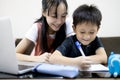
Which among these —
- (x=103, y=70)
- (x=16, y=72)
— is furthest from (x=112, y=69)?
(x=16, y=72)

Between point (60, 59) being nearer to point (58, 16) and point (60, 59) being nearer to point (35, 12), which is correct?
point (58, 16)

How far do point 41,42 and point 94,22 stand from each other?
1.36 ft

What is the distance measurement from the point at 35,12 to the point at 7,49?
1.34 m

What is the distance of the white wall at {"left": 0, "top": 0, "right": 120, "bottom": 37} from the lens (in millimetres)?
1951

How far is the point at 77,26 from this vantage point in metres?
1.06

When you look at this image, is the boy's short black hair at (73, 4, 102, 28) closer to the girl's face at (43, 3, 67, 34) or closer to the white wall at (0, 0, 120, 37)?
the girl's face at (43, 3, 67, 34)

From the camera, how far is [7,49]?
0.68 m

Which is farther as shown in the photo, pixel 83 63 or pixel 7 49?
pixel 83 63

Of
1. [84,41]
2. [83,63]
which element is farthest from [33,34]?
[83,63]

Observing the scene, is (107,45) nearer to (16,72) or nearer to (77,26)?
(77,26)

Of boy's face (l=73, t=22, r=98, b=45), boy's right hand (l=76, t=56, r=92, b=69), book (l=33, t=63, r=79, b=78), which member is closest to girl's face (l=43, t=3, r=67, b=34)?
boy's face (l=73, t=22, r=98, b=45)

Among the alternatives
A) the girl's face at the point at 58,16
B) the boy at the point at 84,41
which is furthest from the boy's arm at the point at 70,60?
the girl's face at the point at 58,16

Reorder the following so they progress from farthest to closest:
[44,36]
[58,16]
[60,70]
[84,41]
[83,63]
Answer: [44,36], [58,16], [84,41], [83,63], [60,70]

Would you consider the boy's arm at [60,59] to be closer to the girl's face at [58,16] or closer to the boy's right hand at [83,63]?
the boy's right hand at [83,63]
